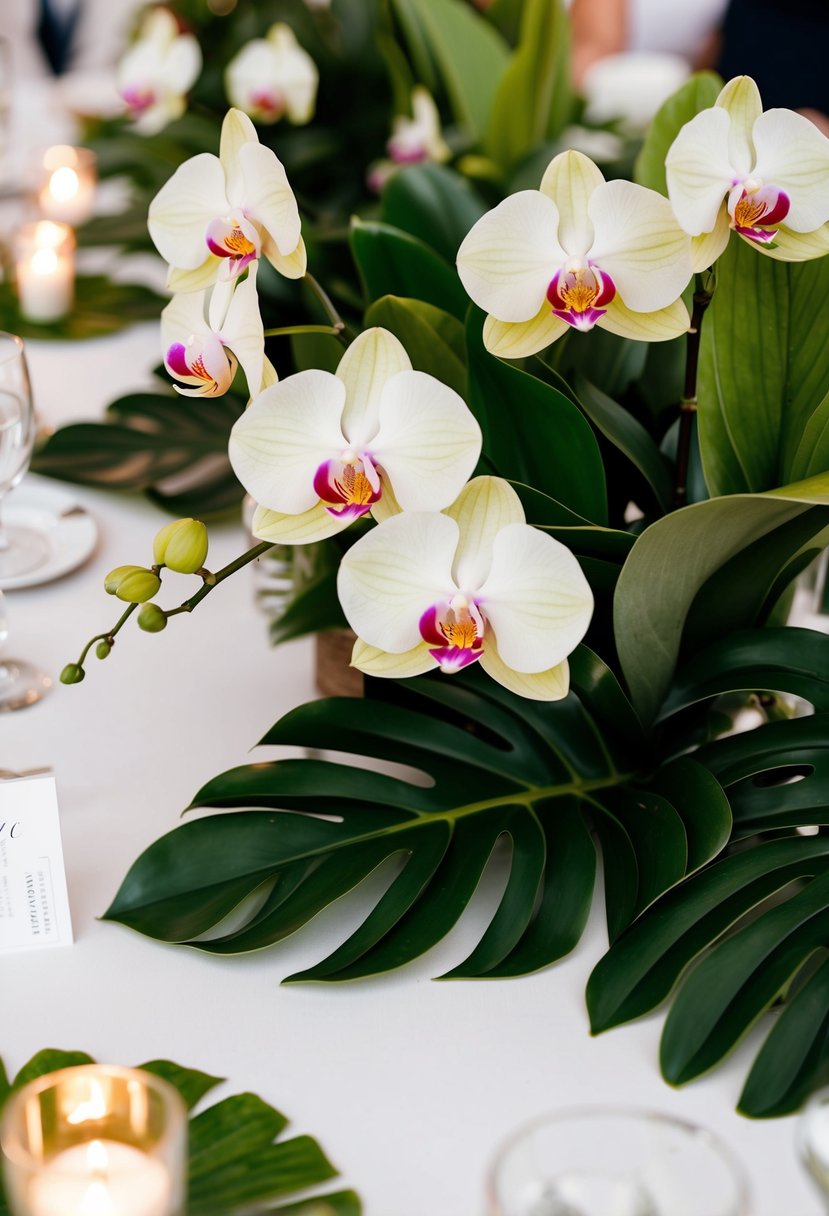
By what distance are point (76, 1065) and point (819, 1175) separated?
11.5 inches

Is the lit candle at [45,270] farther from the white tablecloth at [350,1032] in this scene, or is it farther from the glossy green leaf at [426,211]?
the white tablecloth at [350,1032]

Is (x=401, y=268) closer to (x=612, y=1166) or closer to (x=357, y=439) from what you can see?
(x=357, y=439)

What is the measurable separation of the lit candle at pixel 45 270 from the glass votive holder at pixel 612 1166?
1054mm

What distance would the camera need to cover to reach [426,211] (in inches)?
34.4

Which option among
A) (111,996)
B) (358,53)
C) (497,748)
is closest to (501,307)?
(497,748)

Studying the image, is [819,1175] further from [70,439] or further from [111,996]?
[70,439]

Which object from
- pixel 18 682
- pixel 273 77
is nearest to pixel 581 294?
pixel 18 682

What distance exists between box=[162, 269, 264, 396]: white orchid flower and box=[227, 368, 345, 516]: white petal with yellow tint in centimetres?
3

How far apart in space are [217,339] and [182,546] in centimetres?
9

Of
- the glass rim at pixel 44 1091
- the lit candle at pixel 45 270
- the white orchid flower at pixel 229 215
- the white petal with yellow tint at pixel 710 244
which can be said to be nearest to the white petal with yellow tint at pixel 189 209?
the white orchid flower at pixel 229 215

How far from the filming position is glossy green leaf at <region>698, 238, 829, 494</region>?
0.61 meters

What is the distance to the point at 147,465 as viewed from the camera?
3.34ft

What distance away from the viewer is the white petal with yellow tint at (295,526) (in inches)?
22.2

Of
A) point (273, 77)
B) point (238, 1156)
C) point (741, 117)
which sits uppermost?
point (273, 77)
